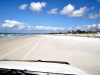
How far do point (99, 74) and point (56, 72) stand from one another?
4.57 m

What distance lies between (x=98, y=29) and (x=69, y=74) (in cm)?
16940

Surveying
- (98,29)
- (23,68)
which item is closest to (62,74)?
(23,68)

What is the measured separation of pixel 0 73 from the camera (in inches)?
119

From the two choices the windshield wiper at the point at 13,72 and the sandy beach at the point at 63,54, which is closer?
the windshield wiper at the point at 13,72

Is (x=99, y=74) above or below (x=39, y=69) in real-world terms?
below

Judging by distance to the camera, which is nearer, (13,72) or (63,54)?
(13,72)

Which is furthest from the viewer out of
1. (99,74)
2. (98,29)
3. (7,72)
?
(98,29)

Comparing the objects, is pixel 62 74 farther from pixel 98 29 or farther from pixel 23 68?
pixel 98 29

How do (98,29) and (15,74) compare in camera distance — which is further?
(98,29)

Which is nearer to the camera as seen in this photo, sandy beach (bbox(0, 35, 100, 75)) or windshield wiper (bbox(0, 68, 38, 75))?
windshield wiper (bbox(0, 68, 38, 75))

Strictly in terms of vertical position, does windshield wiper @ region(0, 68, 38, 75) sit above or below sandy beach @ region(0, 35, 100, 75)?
→ above

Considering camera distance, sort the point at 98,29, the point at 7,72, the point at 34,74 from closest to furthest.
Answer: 1. the point at 34,74
2. the point at 7,72
3. the point at 98,29

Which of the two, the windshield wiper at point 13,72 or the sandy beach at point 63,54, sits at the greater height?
the windshield wiper at point 13,72

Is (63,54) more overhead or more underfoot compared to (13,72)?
more underfoot
